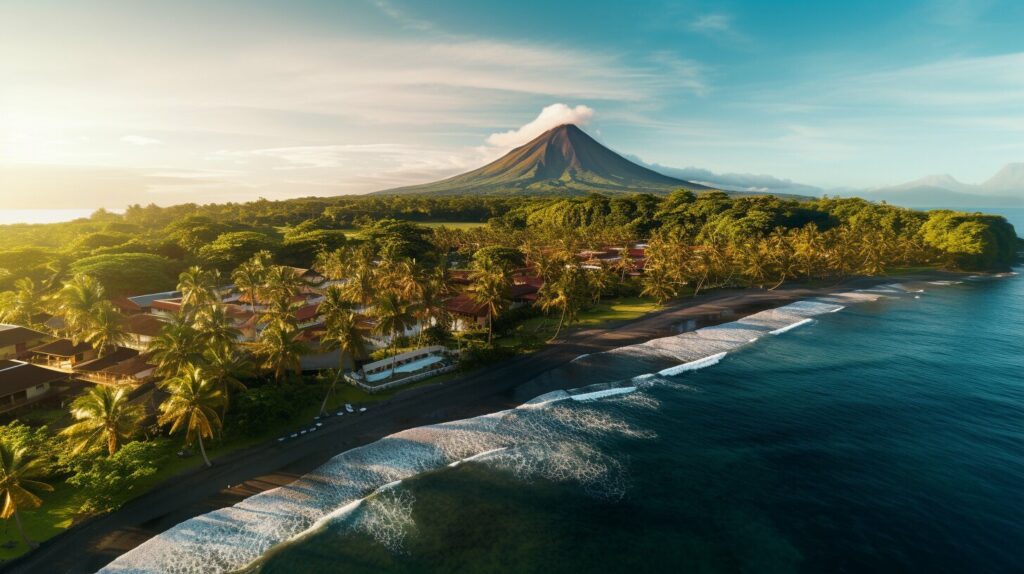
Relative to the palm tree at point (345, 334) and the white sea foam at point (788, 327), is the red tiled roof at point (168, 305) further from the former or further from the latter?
the white sea foam at point (788, 327)

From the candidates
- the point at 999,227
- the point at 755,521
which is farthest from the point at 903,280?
the point at 755,521

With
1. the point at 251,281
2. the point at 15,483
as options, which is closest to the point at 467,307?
the point at 251,281

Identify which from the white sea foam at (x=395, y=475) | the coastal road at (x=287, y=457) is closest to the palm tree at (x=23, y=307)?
the coastal road at (x=287, y=457)

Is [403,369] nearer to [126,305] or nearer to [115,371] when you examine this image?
[115,371]

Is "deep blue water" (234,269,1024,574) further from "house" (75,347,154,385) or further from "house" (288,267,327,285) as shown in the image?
"house" (288,267,327,285)

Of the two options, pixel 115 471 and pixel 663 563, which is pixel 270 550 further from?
pixel 663 563

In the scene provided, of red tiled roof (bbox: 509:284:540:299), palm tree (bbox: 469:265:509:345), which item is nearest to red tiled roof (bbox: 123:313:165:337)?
palm tree (bbox: 469:265:509:345)

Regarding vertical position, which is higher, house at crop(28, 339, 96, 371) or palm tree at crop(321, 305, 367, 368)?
palm tree at crop(321, 305, 367, 368)
